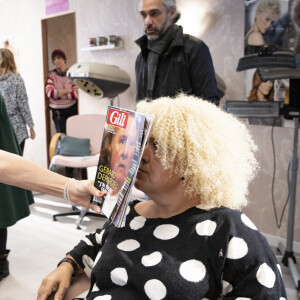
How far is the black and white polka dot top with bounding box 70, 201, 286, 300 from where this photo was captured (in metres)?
0.92

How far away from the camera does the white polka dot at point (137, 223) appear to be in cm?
114

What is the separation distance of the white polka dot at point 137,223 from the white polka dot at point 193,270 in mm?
210

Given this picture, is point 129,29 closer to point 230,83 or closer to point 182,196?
A: point 230,83

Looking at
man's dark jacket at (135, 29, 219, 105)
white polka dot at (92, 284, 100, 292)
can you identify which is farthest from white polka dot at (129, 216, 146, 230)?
man's dark jacket at (135, 29, 219, 105)

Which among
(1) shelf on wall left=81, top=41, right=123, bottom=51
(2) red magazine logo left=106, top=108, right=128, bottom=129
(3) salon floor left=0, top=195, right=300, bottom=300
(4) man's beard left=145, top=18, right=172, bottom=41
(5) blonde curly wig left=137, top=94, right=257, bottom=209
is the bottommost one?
(3) salon floor left=0, top=195, right=300, bottom=300

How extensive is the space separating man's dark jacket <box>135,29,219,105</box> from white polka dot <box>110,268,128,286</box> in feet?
4.24

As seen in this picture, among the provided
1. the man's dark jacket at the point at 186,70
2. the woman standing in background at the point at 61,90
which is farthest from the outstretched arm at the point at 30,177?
the woman standing in background at the point at 61,90

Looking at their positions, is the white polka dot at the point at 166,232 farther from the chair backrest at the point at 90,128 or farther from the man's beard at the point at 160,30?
the chair backrest at the point at 90,128

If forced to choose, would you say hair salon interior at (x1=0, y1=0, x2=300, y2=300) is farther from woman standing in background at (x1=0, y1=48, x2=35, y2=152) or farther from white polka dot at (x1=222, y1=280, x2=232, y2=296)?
white polka dot at (x1=222, y1=280, x2=232, y2=296)

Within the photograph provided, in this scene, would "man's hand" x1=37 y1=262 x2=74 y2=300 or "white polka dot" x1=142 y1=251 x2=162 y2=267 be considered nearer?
"white polka dot" x1=142 y1=251 x2=162 y2=267

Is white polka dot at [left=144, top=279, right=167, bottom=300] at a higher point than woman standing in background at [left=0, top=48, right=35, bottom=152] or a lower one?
lower

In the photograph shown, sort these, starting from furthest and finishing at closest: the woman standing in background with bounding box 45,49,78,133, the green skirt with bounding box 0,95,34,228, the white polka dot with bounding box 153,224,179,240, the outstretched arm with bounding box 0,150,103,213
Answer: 1. the woman standing in background with bounding box 45,49,78,133
2. the green skirt with bounding box 0,95,34,228
3. the outstretched arm with bounding box 0,150,103,213
4. the white polka dot with bounding box 153,224,179,240

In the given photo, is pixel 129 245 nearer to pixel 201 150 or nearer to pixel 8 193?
pixel 201 150

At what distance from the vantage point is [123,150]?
2.91 ft
